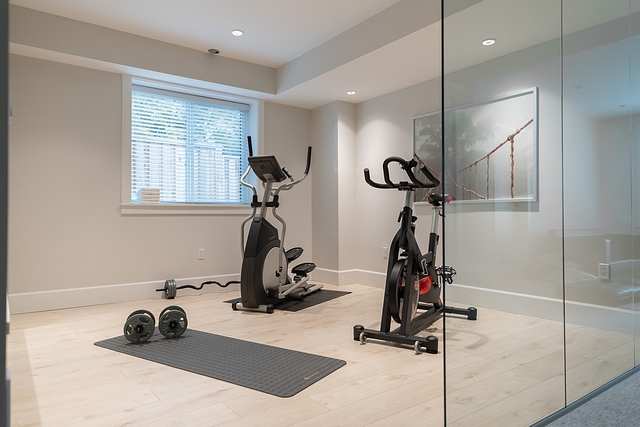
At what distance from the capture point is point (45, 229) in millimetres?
3920

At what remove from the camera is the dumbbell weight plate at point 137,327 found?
9.25 ft

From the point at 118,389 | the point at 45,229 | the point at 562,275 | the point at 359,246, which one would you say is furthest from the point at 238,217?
the point at 562,275

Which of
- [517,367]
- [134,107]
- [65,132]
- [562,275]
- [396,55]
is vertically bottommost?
[517,367]

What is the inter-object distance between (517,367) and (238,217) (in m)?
4.01

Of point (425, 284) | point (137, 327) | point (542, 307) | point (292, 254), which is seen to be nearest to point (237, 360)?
point (137, 327)

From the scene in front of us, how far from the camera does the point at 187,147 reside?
4.91 meters

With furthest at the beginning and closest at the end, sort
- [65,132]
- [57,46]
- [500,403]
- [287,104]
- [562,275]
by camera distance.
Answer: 1. [287,104]
2. [65,132]
3. [57,46]
4. [562,275]
5. [500,403]

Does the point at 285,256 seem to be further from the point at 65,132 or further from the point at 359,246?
the point at 65,132

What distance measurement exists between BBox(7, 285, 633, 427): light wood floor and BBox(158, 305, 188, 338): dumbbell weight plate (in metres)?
0.30

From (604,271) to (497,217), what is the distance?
874mm

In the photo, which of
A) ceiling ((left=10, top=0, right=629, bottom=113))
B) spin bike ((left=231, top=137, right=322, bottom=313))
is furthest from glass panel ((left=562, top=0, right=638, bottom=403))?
spin bike ((left=231, top=137, right=322, bottom=313))

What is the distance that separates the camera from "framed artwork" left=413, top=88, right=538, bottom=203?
141 centimetres

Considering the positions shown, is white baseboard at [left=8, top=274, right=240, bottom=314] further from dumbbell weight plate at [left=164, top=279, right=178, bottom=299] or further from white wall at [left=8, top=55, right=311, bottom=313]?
dumbbell weight plate at [left=164, top=279, right=178, bottom=299]

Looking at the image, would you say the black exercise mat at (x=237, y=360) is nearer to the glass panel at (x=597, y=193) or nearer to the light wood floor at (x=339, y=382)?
the light wood floor at (x=339, y=382)
